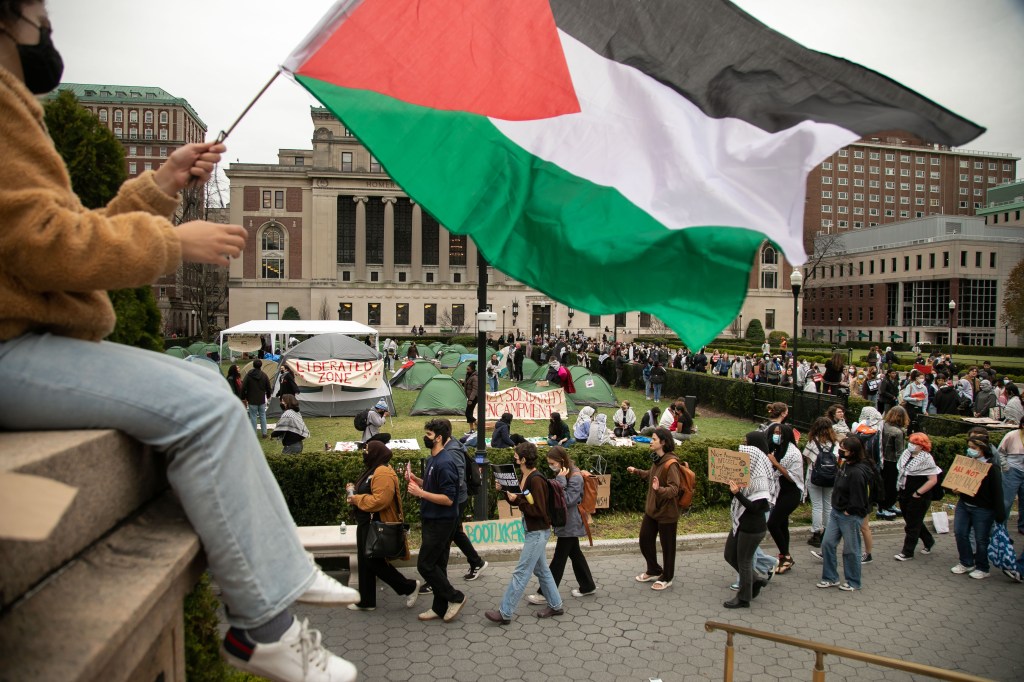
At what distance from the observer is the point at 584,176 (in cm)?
393

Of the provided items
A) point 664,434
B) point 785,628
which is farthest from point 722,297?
point 785,628

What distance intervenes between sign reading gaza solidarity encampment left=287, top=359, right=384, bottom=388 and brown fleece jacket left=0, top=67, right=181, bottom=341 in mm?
18661

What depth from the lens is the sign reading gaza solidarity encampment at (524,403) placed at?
60.3 ft

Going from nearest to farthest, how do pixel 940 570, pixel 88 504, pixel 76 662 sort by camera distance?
1. pixel 76 662
2. pixel 88 504
3. pixel 940 570

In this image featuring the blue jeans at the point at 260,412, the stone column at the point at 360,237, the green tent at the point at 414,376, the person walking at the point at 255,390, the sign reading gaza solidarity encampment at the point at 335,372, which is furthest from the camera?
the stone column at the point at 360,237

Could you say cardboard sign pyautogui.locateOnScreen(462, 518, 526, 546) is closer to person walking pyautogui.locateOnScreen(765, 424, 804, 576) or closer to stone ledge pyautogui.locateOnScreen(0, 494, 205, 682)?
person walking pyautogui.locateOnScreen(765, 424, 804, 576)

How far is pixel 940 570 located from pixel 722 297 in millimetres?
7574

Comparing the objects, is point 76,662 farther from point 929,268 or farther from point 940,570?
point 929,268

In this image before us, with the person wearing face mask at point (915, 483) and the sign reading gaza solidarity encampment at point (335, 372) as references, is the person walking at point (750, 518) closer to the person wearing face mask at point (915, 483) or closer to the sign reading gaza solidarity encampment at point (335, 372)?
the person wearing face mask at point (915, 483)

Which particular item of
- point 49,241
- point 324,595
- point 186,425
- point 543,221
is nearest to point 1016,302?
point 543,221

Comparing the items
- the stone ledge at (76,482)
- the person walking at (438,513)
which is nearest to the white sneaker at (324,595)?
the stone ledge at (76,482)

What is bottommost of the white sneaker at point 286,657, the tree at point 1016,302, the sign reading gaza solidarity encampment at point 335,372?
the sign reading gaza solidarity encampment at point 335,372

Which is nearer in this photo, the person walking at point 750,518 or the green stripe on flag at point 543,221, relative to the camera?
the green stripe on flag at point 543,221

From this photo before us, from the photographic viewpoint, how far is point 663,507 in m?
7.98
